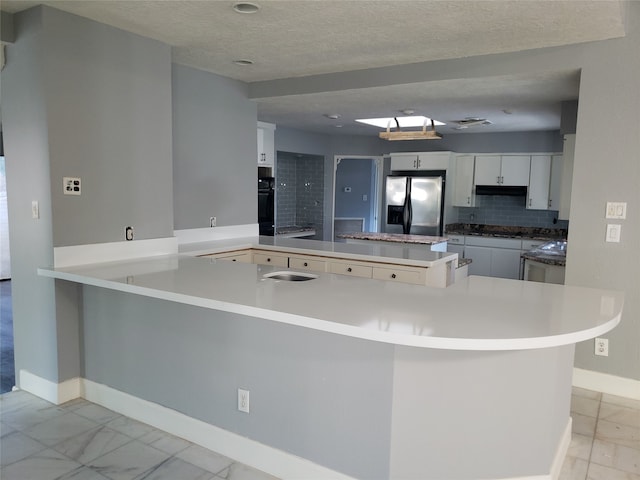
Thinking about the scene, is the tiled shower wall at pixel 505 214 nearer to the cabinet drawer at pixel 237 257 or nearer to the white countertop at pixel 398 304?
the cabinet drawer at pixel 237 257

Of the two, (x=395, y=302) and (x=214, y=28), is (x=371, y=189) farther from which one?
(x=395, y=302)

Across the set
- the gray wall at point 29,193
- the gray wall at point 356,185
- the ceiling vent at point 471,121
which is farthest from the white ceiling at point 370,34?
the gray wall at point 356,185

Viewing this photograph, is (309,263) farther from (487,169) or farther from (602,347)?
(487,169)

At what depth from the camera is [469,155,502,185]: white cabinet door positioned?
718cm

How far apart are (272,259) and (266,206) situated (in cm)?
159

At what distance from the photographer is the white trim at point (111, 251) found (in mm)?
2918

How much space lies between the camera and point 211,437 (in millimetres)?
2520

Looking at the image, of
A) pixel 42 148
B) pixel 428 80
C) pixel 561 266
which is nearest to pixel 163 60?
pixel 42 148

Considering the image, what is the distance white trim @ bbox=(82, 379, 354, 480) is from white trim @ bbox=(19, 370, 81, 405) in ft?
0.21

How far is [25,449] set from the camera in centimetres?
254

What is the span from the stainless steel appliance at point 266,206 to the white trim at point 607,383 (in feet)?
11.6

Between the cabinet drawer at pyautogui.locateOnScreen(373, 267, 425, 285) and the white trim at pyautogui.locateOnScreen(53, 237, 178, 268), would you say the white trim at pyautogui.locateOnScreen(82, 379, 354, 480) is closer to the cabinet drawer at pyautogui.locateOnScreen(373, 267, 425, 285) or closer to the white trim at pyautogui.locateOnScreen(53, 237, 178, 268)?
the white trim at pyautogui.locateOnScreen(53, 237, 178, 268)

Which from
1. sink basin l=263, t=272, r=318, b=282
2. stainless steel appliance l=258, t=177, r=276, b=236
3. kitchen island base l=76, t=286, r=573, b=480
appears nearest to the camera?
kitchen island base l=76, t=286, r=573, b=480

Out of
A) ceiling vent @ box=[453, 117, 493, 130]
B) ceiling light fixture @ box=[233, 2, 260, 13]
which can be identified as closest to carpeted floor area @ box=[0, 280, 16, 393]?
→ ceiling light fixture @ box=[233, 2, 260, 13]
